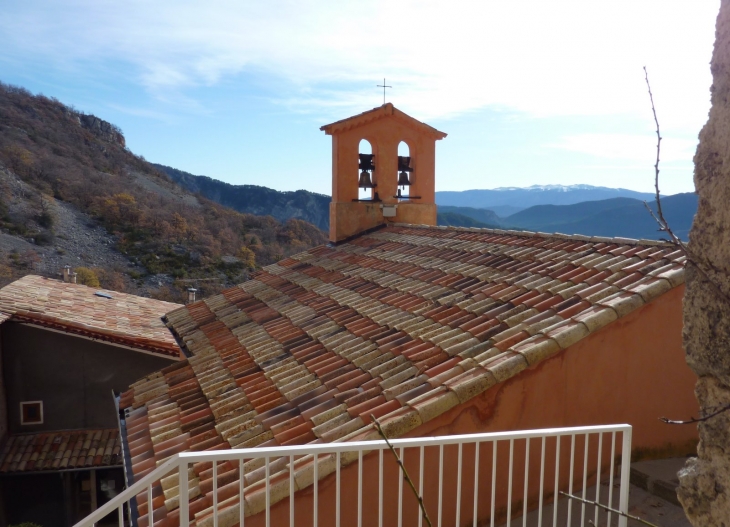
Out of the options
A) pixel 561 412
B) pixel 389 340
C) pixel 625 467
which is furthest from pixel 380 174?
pixel 625 467

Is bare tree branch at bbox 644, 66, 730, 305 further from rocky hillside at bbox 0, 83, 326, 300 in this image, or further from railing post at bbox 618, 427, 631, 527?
rocky hillside at bbox 0, 83, 326, 300

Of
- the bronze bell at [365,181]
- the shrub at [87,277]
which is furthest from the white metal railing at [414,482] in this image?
the shrub at [87,277]

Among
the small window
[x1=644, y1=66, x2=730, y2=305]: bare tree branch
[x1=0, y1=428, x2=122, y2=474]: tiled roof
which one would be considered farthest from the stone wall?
the small window

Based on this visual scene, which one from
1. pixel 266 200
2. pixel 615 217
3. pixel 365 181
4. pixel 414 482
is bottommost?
pixel 414 482

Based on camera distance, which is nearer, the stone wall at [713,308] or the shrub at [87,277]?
the stone wall at [713,308]

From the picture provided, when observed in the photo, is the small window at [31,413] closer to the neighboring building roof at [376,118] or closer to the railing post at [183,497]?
the neighboring building roof at [376,118]

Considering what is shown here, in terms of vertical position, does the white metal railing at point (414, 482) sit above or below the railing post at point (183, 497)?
below

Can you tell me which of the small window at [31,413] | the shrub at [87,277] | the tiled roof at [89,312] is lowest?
the small window at [31,413]

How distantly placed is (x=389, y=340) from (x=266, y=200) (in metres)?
61.8

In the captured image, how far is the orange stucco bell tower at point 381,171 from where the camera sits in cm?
1022

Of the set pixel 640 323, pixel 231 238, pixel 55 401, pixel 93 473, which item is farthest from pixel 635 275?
pixel 231 238

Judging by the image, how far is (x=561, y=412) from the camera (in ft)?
12.6

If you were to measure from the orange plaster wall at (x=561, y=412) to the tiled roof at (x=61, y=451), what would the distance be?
29.9ft

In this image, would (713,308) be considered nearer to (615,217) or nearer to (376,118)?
(376,118)
